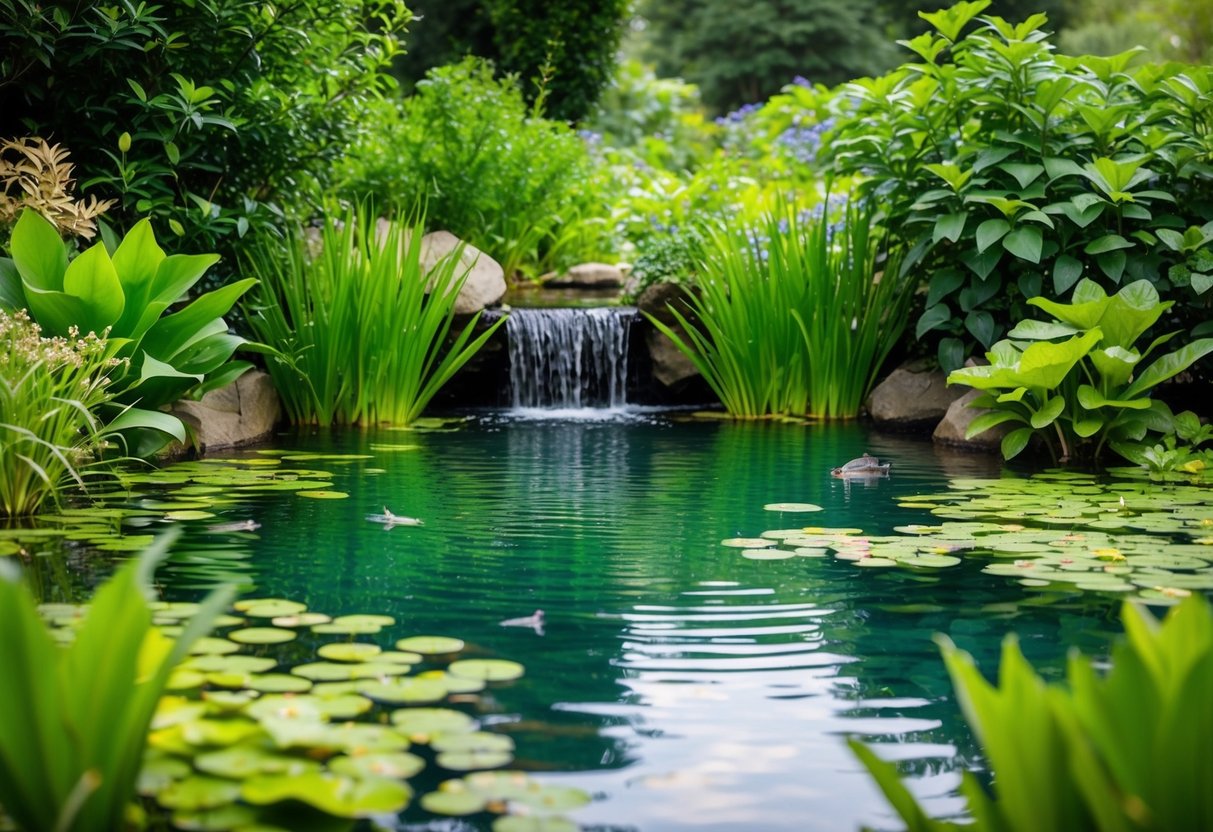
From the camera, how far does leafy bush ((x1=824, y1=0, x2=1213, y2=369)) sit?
17.6ft

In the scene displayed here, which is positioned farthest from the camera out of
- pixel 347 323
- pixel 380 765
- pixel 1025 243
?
pixel 347 323

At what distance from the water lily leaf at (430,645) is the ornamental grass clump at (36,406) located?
145cm

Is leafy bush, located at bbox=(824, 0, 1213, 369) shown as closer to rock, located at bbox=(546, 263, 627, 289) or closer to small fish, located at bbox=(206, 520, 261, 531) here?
small fish, located at bbox=(206, 520, 261, 531)

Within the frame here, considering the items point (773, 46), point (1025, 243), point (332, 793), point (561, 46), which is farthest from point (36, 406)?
point (773, 46)

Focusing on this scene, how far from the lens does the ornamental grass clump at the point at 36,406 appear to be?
360 cm

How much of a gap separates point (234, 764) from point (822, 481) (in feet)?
10.6

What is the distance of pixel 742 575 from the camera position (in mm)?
3279

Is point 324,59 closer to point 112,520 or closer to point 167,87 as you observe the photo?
point 167,87

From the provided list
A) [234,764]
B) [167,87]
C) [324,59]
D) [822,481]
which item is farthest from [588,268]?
[234,764]

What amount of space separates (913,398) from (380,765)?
5.15 m

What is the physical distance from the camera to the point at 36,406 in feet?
12.0

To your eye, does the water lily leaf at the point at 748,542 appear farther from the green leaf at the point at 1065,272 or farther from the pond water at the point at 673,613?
the green leaf at the point at 1065,272

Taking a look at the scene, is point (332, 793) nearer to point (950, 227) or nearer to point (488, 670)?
point (488, 670)

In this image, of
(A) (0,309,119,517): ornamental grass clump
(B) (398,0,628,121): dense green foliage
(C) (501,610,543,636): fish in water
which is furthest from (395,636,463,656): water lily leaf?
(B) (398,0,628,121): dense green foliage
